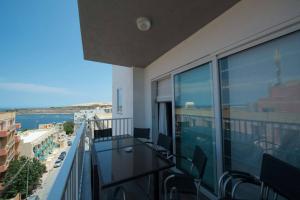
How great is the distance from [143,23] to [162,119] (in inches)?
98.1

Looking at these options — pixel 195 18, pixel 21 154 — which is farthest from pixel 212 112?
pixel 21 154

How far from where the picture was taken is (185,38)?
247 centimetres

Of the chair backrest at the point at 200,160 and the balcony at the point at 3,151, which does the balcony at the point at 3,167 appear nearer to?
the balcony at the point at 3,151

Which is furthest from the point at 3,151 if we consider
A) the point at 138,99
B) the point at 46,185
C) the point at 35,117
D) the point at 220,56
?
the point at 35,117

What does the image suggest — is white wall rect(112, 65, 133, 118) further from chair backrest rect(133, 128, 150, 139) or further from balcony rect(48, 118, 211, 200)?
chair backrest rect(133, 128, 150, 139)

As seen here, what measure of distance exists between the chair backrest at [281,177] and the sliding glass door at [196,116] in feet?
2.66

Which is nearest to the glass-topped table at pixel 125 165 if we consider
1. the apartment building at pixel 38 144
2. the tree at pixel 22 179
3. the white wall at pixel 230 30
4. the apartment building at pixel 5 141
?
the white wall at pixel 230 30

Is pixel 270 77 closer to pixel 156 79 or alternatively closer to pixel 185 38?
pixel 185 38

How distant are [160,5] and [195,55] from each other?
3.09 ft

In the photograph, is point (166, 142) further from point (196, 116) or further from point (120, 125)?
point (120, 125)

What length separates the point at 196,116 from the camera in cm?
235

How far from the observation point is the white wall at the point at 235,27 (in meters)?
1.23

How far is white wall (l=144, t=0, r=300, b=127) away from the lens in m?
1.23

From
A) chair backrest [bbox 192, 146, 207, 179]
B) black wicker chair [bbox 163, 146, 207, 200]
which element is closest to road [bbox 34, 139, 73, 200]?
black wicker chair [bbox 163, 146, 207, 200]
